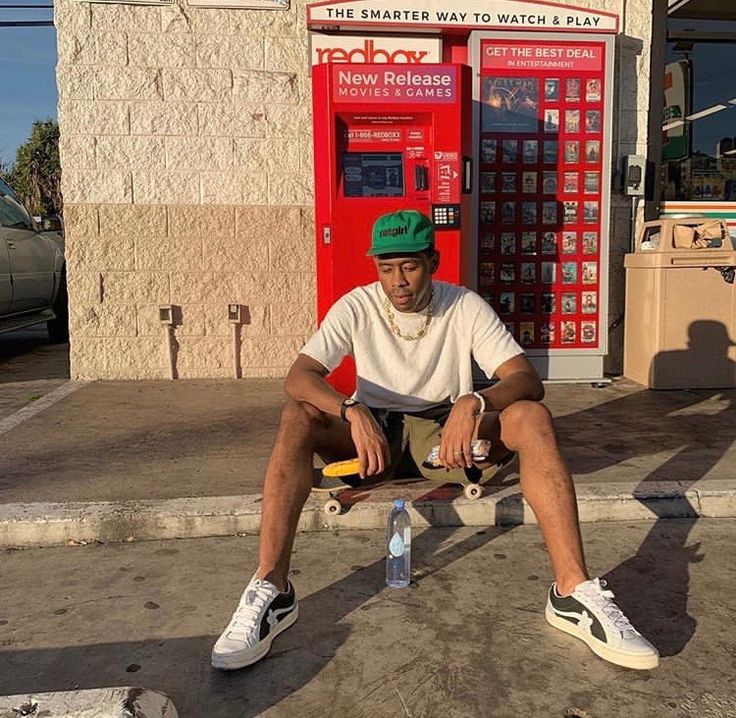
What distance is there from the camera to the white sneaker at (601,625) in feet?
7.85

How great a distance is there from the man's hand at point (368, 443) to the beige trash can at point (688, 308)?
4.07m

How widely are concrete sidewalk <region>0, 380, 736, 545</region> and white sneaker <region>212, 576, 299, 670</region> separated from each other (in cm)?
93

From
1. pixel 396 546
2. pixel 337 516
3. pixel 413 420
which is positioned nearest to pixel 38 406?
pixel 337 516

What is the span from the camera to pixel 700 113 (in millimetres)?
7402

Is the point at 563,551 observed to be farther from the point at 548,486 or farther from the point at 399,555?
the point at 399,555

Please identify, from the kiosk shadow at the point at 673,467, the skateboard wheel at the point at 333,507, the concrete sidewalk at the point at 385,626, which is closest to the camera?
the concrete sidewalk at the point at 385,626

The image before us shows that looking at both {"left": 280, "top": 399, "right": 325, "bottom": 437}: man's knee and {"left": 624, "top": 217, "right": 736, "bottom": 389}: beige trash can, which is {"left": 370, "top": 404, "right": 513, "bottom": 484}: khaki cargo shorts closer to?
{"left": 280, "top": 399, "right": 325, "bottom": 437}: man's knee

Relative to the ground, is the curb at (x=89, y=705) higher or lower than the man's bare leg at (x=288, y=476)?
lower

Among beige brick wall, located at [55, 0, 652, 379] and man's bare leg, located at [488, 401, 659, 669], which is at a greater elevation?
beige brick wall, located at [55, 0, 652, 379]

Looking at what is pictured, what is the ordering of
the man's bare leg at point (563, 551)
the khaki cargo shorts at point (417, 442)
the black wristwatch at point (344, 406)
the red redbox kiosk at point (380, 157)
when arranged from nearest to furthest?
1. the man's bare leg at point (563, 551)
2. the black wristwatch at point (344, 406)
3. the khaki cargo shorts at point (417, 442)
4. the red redbox kiosk at point (380, 157)

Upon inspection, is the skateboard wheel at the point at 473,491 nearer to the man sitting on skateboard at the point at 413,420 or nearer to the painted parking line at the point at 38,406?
the man sitting on skateboard at the point at 413,420

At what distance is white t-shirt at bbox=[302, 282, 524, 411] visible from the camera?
325 cm

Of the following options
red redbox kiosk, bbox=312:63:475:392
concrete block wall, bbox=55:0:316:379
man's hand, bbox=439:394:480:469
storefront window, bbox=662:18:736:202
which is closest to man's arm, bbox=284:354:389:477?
man's hand, bbox=439:394:480:469

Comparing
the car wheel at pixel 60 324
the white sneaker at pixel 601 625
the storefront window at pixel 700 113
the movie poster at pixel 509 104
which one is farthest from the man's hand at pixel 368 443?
the car wheel at pixel 60 324
